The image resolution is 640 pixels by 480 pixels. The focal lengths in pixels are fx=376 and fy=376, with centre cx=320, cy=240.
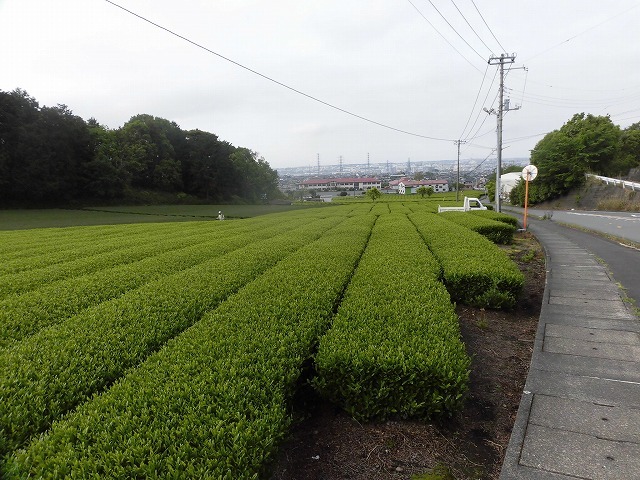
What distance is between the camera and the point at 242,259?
8781 millimetres

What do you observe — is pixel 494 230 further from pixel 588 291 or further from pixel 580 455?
pixel 580 455

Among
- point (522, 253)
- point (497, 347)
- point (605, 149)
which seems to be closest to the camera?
point (497, 347)

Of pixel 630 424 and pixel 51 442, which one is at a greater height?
pixel 51 442

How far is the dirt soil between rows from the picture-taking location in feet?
9.77

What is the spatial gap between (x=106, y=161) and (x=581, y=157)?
55.9 m

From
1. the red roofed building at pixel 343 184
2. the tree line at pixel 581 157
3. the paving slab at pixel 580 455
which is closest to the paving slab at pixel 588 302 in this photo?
the paving slab at pixel 580 455

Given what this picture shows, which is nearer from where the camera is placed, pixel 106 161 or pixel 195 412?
pixel 195 412

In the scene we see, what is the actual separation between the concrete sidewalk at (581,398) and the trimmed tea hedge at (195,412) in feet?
6.28

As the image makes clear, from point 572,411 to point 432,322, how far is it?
1.53 meters

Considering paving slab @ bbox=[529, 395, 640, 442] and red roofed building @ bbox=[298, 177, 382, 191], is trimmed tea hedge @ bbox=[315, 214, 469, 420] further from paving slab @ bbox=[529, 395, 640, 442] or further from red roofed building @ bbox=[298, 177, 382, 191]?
red roofed building @ bbox=[298, 177, 382, 191]

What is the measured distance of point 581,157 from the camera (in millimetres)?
44875

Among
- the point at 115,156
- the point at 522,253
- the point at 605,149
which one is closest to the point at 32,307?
the point at 522,253

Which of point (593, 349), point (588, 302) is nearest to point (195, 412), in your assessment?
point (593, 349)

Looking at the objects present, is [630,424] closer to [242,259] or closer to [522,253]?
[242,259]
